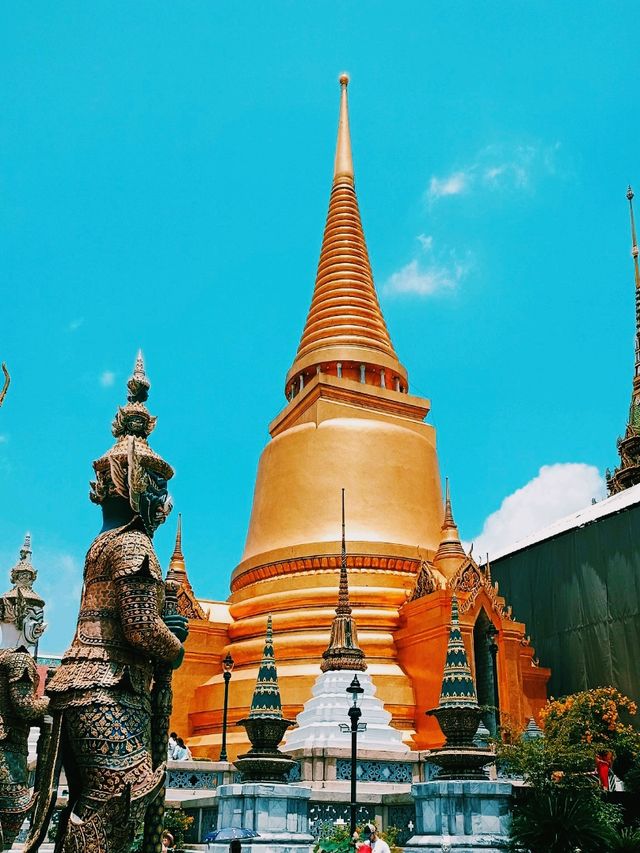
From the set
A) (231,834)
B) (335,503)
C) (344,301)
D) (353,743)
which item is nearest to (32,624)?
(231,834)

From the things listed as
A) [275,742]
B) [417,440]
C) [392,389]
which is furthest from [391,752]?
[392,389]

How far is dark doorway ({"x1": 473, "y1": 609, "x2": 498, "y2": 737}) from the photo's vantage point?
20.3 metres

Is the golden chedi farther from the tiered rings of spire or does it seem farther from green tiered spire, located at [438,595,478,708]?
the tiered rings of spire

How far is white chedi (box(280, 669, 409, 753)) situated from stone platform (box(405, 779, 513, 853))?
5254mm

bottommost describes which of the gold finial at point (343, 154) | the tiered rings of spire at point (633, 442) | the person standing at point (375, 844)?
the person standing at point (375, 844)

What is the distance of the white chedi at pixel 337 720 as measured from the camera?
635 inches

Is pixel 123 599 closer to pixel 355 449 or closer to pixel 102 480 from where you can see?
pixel 102 480

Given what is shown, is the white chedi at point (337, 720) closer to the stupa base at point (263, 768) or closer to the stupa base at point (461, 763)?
the stupa base at point (263, 768)

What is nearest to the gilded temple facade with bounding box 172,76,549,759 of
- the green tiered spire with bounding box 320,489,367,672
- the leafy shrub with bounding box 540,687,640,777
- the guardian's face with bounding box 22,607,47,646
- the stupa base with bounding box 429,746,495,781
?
the leafy shrub with bounding box 540,687,640,777

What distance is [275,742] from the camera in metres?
11.8

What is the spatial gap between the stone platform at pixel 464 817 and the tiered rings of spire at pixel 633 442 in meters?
27.1

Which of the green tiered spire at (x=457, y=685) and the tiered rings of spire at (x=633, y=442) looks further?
the tiered rings of spire at (x=633, y=442)

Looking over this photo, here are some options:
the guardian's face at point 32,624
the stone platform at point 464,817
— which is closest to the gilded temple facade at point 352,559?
the stone platform at point 464,817

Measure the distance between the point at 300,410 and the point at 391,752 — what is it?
Answer: 41.6 ft
